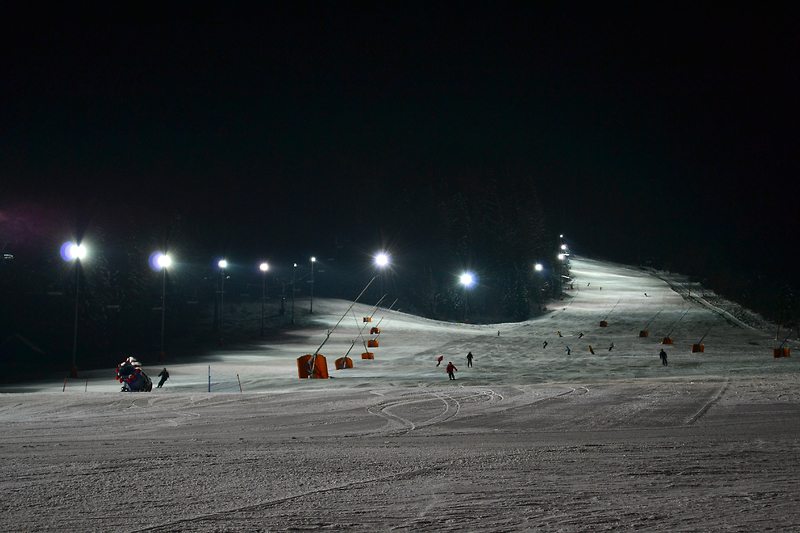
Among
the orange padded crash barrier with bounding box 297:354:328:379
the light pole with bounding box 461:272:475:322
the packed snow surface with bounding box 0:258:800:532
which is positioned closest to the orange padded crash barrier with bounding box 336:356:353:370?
the orange padded crash barrier with bounding box 297:354:328:379

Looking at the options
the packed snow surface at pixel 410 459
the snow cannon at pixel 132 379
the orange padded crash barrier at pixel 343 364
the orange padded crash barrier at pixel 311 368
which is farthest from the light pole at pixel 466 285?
the snow cannon at pixel 132 379

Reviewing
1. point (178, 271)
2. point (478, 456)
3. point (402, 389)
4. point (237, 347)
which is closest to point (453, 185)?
point (178, 271)

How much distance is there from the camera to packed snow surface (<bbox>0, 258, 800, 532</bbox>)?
6375mm

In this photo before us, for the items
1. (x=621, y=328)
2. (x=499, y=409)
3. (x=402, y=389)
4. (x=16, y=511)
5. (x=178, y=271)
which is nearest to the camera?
(x=16, y=511)

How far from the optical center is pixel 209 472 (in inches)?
329

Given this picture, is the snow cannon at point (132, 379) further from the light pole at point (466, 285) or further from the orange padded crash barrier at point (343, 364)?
the light pole at point (466, 285)

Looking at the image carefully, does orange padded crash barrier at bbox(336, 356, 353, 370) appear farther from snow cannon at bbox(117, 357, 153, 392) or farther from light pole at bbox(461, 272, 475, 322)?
light pole at bbox(461, 272, 475, 322)

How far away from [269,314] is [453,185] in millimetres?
38090

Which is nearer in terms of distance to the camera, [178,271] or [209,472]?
[209,472]

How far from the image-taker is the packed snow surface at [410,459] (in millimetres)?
6375

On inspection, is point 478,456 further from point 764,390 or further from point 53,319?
point 53,319

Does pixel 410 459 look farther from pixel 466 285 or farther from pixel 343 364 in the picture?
pixel 466 285

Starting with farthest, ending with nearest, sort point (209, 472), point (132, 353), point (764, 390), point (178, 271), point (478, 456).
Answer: point (178, 271)
point (132, 353)
point (764, 390)
point (478, 456)
point (209, 472)

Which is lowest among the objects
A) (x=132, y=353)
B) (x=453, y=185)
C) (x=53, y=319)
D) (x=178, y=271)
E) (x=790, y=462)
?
(x=790, y=462)
